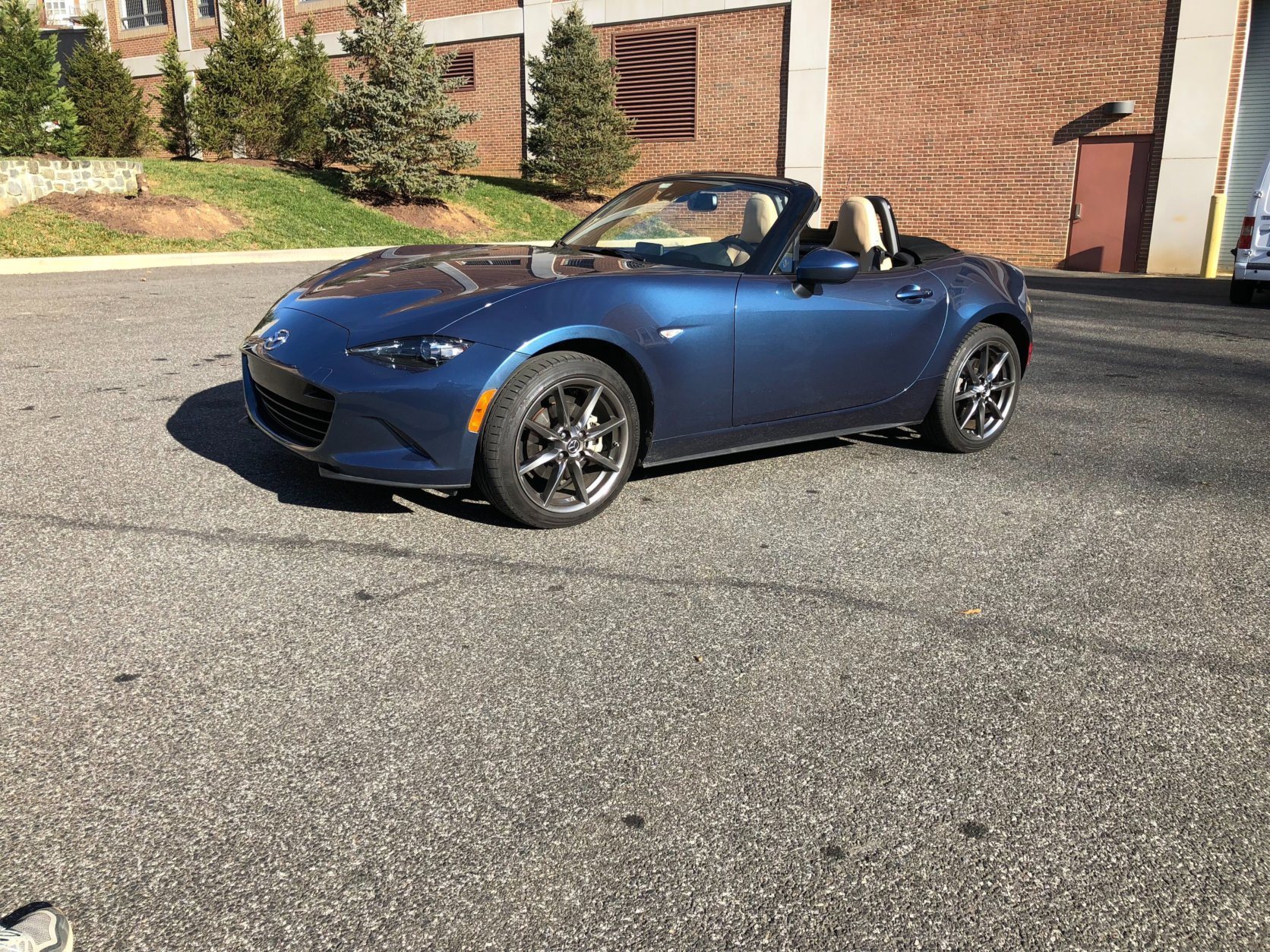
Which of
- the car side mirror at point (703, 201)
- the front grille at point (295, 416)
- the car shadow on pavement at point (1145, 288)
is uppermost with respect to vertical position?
the car side mirror at point (703, 201)

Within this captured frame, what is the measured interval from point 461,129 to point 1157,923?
28.0 m

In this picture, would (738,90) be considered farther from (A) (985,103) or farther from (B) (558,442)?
(B) (558,442)

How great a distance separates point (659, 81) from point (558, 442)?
71.2 ft

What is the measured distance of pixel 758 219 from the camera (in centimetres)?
494

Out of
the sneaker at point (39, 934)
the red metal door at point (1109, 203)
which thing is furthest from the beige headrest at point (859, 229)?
the red metal door at point (1109, 203)

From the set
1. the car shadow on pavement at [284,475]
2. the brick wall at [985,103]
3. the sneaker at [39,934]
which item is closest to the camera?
the sneaker at [39,934]

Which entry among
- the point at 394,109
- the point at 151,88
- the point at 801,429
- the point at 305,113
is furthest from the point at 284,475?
the point at 151,88

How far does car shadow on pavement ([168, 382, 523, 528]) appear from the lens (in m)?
4.36

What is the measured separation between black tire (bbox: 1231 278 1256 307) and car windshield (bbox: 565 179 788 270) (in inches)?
414

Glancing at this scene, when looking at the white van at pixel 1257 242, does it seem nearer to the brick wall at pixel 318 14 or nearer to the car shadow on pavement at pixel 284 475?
the car shadow on pavement at pixel 284 475

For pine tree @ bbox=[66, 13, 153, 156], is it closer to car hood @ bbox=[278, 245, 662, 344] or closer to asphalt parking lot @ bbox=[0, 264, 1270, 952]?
asphalt parking lot @ bbox=[0, 264, 1270, 952]

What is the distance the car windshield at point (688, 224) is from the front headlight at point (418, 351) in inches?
53.5

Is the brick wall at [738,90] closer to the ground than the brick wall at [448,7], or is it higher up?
closer to the ground

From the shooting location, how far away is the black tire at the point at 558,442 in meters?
3.95
